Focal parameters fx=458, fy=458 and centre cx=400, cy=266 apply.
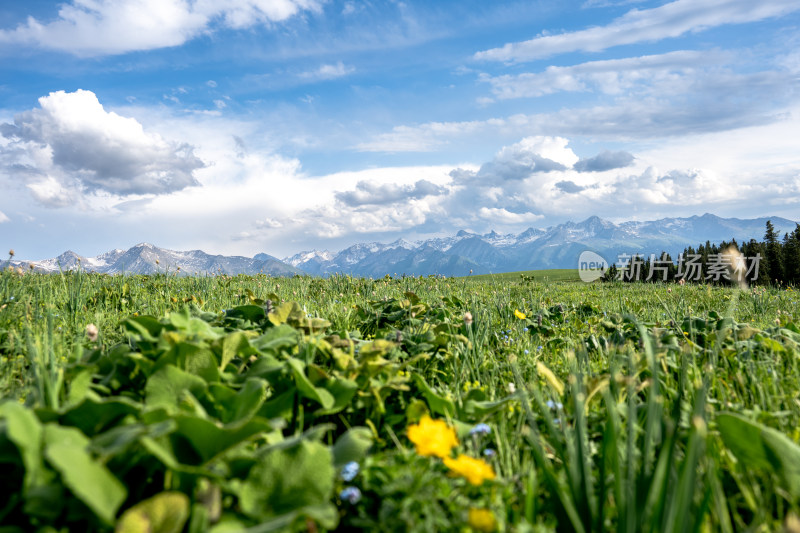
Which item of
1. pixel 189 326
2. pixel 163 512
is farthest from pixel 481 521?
pixel 189 326

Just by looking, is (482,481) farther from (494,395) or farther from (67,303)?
(67,303)

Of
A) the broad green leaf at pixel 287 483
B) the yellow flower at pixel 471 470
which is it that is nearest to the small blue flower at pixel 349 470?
the broad green leaf at pixel 287 483

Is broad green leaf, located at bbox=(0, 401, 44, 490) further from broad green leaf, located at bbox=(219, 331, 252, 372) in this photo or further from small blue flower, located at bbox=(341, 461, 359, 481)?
broad green leaf, located at bbox=(219, 331, 252, 372)

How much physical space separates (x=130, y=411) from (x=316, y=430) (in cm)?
67

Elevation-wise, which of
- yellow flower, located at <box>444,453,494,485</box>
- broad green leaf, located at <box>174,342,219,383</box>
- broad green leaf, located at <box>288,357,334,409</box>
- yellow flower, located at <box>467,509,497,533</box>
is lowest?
yellow flower, located at <box>467,509,497,533</box>

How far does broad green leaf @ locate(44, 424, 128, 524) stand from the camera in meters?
1.07

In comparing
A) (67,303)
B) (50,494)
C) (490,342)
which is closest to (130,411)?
(50,494)

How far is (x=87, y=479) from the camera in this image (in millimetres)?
1118

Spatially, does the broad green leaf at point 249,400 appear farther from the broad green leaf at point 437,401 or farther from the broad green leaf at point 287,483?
the broad green leaf at point 437,401

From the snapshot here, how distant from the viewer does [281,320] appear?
3057 millimetres

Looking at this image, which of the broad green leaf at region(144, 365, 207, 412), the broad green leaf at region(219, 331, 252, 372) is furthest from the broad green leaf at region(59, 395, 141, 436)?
the broad green leaf at region(219, 331, 252, 372)

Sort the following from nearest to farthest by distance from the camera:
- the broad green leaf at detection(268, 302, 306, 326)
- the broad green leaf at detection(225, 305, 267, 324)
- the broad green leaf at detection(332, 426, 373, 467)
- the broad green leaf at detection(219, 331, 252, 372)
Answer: the broad green leaf at detection(332, 426, 373, 467)
the broad green leaf at detection(219, 331, 252, 372)
the broad green leaf at detection(268, 302, 306, 326)
the broad green leaf at detection(225, 305, 267, 324)

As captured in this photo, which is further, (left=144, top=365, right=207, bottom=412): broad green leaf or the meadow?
(left=144, top=365, right=207, bottom=412): broad green leaf

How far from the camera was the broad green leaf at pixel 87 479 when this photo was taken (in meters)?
1.07
